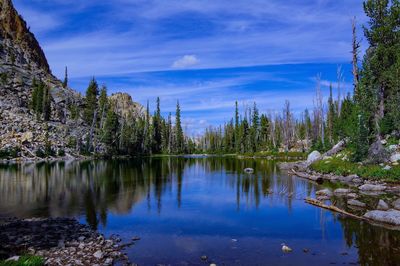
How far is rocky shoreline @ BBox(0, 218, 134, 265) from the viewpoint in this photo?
17.1 meters

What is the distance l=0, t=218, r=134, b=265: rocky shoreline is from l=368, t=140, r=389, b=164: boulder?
112 ft

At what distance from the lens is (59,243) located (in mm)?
19766

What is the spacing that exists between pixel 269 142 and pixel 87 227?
12764 centimetres

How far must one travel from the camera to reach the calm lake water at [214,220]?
61.8ft

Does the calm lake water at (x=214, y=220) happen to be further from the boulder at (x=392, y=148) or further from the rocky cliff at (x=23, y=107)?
the rocky cliff at (x=23, y=107)

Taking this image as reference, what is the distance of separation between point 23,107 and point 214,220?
117520 millimetres

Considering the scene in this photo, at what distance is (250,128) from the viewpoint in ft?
482

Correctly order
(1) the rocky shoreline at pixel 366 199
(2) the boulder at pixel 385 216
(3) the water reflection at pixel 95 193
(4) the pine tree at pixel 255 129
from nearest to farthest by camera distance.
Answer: (2) the boulder at pixel 385 216 < (1) the rocky shoreline at pixel 366 199 < (3) the water reflection at pixel 95 193 < (4) the pine tree at pixel 255 129

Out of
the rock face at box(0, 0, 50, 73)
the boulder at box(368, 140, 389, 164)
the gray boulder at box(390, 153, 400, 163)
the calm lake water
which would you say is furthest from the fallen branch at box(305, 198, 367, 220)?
the rock face at box(0, 0, 50, 73)

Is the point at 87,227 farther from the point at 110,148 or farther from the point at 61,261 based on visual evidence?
the point at 110,148

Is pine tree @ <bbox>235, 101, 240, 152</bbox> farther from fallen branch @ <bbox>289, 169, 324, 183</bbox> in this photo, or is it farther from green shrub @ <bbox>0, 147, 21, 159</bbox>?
fallen branch @ <bbox>289, 169, 324, 183</bbox>

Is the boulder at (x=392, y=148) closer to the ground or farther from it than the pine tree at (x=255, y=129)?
closer to the ground

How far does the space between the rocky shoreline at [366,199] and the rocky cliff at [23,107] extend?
82.8 m

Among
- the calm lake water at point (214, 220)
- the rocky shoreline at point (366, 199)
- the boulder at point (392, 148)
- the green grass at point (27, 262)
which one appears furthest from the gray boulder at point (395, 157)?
the green grass at point (27, 262)
